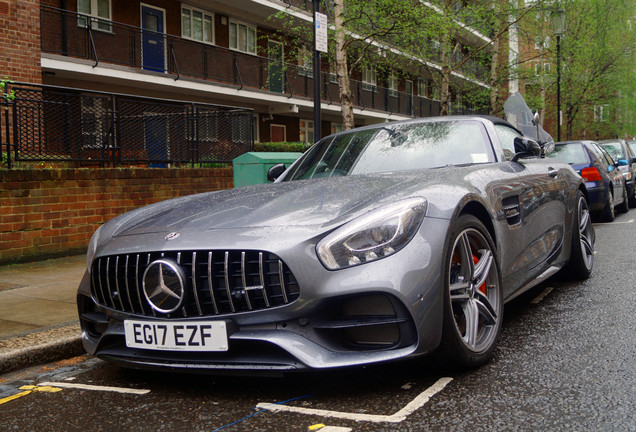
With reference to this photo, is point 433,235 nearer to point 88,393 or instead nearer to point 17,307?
point 88,393

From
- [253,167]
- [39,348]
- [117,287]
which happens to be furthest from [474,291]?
[253,167]

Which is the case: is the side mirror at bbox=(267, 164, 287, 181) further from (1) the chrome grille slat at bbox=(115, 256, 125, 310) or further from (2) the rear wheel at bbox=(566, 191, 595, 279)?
(2) the rear wheel at bbox=(566, 191, 595, 279)

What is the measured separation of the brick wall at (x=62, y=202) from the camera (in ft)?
25.6

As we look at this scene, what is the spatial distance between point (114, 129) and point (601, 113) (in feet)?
137

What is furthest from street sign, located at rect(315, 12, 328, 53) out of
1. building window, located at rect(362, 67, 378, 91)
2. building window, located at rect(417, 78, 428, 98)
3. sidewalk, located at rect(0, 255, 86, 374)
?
building window, located at rect(417, 78, 428, 98)

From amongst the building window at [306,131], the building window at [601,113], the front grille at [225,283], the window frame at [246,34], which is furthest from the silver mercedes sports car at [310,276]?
the building window at [601,113]

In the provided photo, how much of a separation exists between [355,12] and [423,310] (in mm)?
14433

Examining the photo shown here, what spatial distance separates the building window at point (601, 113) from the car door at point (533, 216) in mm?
39827

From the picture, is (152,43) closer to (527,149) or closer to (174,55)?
(174,55)

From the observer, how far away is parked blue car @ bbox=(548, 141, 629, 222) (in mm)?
11312

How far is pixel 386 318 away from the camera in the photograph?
2879mm

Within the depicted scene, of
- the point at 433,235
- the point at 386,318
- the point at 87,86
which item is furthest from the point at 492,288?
the point at 87,86

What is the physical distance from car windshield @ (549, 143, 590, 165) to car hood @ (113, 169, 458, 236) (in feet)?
27.9

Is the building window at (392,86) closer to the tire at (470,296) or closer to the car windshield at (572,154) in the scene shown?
the car windshield at (572,154)
